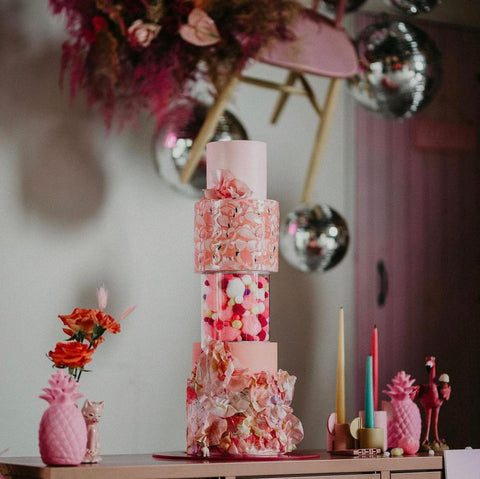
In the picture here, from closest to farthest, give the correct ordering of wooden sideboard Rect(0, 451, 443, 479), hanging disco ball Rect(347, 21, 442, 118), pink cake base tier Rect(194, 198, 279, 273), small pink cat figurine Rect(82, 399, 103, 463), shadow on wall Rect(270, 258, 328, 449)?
1. wooden sideboard Rect(0, 451, 443, 479)
2. small pink cat figurine Rect(82, 399, 103, 463)
3. pink cake base tier Rect(194, 198, 279, 273)
4. hanging disco ball Rect(347, 21, 442, 118)
5. shadow on wall Rect(270, 258, 328, 449)

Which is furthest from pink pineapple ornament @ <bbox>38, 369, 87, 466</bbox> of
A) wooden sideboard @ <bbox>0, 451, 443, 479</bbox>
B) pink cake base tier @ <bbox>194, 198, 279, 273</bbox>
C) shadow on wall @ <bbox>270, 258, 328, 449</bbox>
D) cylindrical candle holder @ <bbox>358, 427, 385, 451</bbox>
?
shadow on wall @ <bbox>270, 258, 328, 449</bbox>

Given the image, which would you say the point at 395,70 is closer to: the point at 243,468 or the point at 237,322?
the point at 237,322

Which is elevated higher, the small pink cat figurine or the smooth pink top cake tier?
the smooth pink top cake tier

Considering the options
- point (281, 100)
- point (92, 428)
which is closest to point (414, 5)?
point (281, 100)

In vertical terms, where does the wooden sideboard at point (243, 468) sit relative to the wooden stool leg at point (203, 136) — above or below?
below

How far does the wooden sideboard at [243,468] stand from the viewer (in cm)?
172

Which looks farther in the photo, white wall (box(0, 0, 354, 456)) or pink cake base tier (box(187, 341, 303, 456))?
white wall (box(0, 0, 354, 456))

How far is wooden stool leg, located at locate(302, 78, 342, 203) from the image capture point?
2.61 m

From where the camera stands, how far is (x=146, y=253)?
2436 mm

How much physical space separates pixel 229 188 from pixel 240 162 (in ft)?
0.21

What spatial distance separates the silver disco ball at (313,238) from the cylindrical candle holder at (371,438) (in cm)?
51

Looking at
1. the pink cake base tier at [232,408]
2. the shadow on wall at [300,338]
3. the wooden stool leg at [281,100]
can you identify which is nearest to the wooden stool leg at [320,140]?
the wooden stool leg at [281,100]

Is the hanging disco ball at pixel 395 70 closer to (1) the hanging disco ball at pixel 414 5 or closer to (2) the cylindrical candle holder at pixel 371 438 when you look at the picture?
(1) the hanging disco ball at pixel 414 5

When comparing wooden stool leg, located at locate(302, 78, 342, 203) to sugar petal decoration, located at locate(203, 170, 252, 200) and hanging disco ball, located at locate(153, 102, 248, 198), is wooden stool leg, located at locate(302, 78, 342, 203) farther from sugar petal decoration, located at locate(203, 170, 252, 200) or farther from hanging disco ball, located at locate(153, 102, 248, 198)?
sugar petal decoration, located at locate(203, 170, 252, 200)
